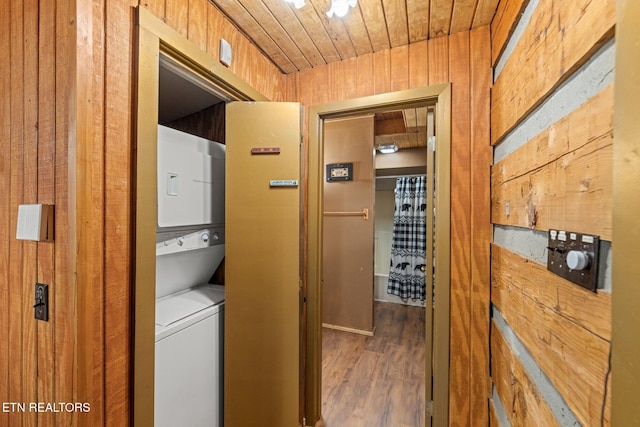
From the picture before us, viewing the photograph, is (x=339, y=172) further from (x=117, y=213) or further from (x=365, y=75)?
(x=117, y=213)

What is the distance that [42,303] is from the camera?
88 cm

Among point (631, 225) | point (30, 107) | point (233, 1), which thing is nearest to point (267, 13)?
point (233, 1)

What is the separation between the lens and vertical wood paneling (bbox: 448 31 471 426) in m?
1.42

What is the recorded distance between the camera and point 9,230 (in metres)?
1.01

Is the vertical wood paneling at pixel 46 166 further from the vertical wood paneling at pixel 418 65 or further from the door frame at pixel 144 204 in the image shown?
the vertical wood paneling at pixel 418 65

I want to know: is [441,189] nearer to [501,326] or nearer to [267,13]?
[501,326]

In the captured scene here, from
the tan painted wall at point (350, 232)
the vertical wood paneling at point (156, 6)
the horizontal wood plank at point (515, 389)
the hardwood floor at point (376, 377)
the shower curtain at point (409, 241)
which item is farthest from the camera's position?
the shower curtain at point (409, 241)

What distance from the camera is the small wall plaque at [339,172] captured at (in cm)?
308

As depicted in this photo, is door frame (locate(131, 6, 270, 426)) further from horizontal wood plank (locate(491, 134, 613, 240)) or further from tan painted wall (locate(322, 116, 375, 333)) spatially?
tan painted wall (locate(322, 116, 375, 333))

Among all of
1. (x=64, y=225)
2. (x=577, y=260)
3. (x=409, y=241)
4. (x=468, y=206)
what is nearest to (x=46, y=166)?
(x=64, y=225)

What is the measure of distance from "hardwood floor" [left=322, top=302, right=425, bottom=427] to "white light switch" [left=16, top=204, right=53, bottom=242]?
1.92 metres

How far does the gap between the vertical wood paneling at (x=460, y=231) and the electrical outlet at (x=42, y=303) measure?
70.6 inches

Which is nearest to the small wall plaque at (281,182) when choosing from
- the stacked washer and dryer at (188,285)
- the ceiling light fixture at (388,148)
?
the stacked washer and dryer at (188,285)

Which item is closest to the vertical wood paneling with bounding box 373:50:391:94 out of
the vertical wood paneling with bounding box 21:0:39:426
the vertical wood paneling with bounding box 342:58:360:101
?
the vertical wood paneling with bounding box 342:58:360:101
